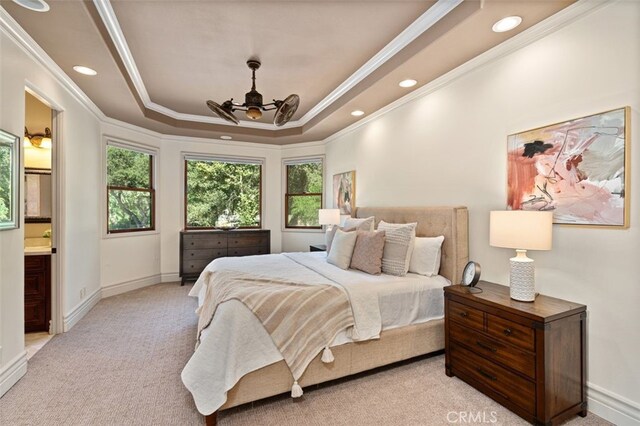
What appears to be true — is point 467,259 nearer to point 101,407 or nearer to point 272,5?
point 272,5

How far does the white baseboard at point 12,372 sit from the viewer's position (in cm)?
212

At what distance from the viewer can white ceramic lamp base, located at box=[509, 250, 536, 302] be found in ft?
6.66

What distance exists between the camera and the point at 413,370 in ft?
8.04

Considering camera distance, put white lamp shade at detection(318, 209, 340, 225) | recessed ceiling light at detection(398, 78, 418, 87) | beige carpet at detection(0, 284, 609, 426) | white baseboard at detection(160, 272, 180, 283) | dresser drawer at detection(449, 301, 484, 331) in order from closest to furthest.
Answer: beige carpet at detection(0, 284, 609, 426) < dresser drawer at detection(449, 301, 484, 331) < recessed ceiling light at detection(398, 78, 418, 87) < white lamp shade at detection(318, 209, 340, 225) < white baseboard at detection(160, 272, 180, 283)

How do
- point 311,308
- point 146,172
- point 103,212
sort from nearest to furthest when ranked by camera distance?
1. point 311,308
2. point 103,212
3. point 146,172

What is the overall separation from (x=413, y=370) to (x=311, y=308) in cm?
107

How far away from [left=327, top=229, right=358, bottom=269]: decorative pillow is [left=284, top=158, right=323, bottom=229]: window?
2569mm

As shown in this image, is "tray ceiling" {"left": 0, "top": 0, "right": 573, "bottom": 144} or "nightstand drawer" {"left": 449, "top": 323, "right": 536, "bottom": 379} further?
"tray ceiling" {"left": 0, "top": 0, "right": 573, "bottom": 144}

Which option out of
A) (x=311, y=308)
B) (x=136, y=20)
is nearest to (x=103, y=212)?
(x=136, y=20)

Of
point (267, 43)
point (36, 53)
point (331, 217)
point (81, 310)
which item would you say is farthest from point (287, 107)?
point (81, 310)

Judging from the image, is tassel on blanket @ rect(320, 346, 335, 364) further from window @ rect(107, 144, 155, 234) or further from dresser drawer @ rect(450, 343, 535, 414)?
window @ rect(107, 144, 155, 234)

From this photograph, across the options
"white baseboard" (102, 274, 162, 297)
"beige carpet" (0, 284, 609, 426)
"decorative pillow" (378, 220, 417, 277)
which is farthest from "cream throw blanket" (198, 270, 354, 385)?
"white baseboard" (102, 274, 162, 297)

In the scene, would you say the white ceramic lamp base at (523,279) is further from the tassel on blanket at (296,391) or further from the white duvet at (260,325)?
the tassel on blanket at (296,391)

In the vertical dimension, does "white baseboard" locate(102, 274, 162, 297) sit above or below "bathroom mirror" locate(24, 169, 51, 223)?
below
